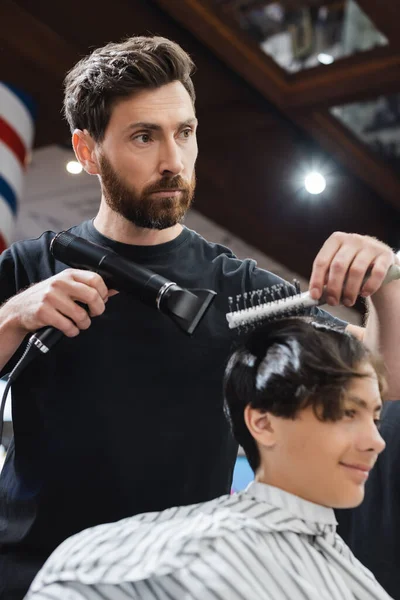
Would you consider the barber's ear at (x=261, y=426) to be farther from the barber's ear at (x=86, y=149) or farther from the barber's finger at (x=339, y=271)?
the barber's ear at (x=86, y=149)

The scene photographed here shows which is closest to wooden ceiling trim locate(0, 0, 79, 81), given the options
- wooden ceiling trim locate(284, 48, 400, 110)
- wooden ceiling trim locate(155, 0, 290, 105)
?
wooden ceiling trim locate(155, 0, 290, 105)

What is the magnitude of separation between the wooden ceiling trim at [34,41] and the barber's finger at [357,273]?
99.5 inches

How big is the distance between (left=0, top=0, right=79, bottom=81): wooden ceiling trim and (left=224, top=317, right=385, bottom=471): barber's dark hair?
2.47 metres

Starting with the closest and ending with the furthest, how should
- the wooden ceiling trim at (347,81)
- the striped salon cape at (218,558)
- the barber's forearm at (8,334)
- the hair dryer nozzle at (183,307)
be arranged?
1. the striped salon cape at (218,558)
2. the hair dryer nozzle at (183,307)
3. the barber's forearm at (8,334)
4. the wooden ceiling trim at (347,81)

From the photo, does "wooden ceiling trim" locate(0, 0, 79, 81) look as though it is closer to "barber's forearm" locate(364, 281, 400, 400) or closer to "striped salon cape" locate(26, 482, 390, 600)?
"barber's forearm" locate(364, 281, 400, 400)

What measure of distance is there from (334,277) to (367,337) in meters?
0.25

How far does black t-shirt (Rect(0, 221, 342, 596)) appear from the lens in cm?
141

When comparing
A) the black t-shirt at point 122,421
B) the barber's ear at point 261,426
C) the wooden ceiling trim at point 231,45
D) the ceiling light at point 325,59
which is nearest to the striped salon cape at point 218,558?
the barber's ear at point 261,426

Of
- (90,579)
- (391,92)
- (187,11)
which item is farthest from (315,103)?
(90,579)

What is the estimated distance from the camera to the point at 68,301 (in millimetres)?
1258

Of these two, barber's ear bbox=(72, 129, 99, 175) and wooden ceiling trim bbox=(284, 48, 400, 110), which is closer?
barber's ear bbox=(72, 129, 99, 175)

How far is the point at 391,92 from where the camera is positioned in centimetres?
384

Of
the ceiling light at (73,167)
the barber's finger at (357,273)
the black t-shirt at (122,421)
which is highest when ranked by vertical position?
the ceiling light at (73,167)

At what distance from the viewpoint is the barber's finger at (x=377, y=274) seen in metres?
1.21
